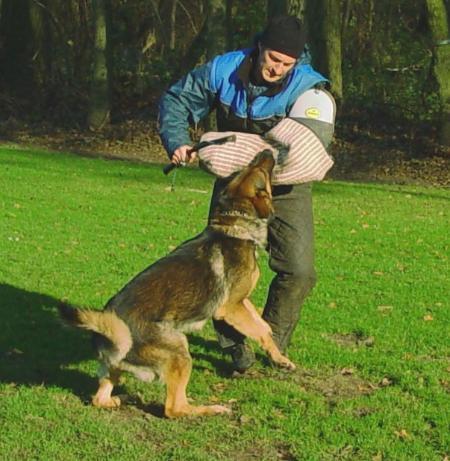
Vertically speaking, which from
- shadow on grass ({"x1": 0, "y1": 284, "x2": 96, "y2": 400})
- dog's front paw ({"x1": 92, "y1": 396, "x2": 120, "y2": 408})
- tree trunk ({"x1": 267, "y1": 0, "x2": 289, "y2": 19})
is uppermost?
tree trunk ({"x1": 267, "y1": 0, "x2": 289, "y2": 19})

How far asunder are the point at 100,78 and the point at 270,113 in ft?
72.9

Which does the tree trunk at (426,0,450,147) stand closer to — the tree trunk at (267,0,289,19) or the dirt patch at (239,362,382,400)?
the tree trunk at (267,0,289,19)

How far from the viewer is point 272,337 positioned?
6.51m

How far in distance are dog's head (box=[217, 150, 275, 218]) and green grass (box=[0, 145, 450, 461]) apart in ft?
3.86

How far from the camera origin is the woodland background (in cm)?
2477

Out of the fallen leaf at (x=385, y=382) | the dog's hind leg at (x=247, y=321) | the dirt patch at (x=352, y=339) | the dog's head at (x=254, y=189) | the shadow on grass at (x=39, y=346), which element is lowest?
the shadow on grass at (x=39, y=346)

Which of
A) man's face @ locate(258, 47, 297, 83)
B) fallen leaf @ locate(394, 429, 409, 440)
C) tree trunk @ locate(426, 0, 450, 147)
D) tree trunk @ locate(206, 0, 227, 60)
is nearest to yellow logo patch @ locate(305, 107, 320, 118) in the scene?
man's face @ locate(258, 47, 297, 83)

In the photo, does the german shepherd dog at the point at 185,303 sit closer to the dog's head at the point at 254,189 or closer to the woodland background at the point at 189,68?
the dog's head at the point at 254,189

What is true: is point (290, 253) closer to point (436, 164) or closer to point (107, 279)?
point (107, 279)

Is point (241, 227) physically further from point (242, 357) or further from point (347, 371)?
point (347, 371)

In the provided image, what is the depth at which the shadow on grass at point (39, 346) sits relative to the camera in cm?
616

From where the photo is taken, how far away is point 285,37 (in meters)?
5.73

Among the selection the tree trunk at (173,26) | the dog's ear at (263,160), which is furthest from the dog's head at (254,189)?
the tree trunk at (173,26)

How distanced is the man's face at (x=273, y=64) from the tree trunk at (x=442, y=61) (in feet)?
64.2
